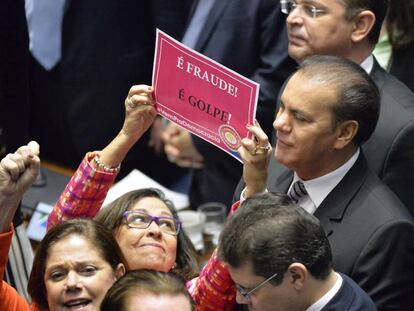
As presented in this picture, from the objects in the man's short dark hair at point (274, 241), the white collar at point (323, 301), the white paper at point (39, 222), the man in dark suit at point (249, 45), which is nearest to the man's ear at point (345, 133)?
the man's short dark hair at point (274, 241)

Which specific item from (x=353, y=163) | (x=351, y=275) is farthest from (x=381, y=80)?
(x=351, y=275)

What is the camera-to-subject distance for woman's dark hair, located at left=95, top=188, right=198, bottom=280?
3.07m

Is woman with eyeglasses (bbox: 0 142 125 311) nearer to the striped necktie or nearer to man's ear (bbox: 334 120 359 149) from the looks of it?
the striped necktie

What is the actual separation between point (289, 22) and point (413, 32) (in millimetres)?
624

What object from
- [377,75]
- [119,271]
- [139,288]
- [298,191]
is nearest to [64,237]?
[119,271]

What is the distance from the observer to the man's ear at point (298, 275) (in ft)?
7.88

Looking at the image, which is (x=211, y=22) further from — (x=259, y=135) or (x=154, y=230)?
(x=259, y=135)

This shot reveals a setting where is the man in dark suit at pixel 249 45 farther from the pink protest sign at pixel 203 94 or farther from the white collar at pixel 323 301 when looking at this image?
the white collar at pixel 323 301

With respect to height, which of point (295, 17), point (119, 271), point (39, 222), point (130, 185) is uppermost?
point (295, 17)

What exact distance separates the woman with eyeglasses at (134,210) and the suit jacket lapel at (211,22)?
116 centimetres

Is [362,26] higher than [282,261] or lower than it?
higher

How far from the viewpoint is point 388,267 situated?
2.73 m

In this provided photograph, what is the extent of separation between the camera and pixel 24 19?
139 inches

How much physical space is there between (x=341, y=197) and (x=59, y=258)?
2.72ft
